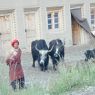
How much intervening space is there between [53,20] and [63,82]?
625 inches

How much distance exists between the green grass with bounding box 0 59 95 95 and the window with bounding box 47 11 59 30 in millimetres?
13806

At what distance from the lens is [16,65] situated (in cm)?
1417

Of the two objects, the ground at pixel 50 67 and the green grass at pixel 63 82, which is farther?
the ground at pixel 50 67

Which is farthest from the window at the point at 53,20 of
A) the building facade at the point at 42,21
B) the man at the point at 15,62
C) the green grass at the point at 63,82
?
the green grass at the point at 63,82

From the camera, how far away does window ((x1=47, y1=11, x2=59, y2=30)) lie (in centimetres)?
2702

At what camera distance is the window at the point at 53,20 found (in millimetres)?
27016

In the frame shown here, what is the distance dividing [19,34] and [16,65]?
Answer: 11090mm

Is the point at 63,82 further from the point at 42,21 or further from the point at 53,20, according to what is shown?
the point at 53,20

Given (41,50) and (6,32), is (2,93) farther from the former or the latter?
(6,32)

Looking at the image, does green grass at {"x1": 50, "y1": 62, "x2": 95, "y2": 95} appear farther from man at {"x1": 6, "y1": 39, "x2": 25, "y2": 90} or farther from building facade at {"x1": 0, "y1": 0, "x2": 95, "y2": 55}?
building facade at {"x1": 0, "y1": 0, "x2": 95, "y2": 55}

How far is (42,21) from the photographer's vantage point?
2611 cm

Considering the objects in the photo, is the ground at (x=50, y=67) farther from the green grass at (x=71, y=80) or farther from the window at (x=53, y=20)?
the window at (x=53, y=20)

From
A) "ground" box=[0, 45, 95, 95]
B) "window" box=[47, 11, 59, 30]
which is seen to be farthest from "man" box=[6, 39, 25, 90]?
"window" box=[47, 11, 59, 30]

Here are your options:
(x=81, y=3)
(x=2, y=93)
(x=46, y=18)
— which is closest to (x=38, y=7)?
(x=46, y=18)
